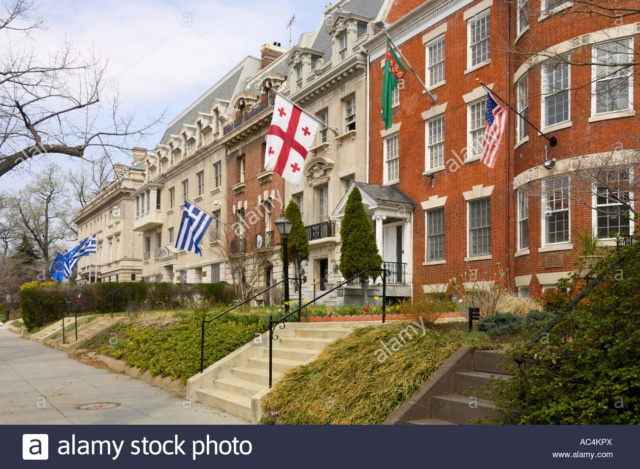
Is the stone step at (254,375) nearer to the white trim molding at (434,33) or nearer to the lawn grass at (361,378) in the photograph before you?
the lawn grass at (361,378)

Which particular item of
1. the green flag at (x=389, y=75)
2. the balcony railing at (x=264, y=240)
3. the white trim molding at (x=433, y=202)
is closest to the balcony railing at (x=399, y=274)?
the white trim molding at (x=433, y=202)

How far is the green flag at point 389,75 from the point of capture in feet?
65.2

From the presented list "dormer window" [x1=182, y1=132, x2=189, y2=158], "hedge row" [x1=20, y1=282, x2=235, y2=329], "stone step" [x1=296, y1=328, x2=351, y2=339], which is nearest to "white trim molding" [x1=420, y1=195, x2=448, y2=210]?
"stone step" [x1=296, y1=328, x2=351, y2=339]

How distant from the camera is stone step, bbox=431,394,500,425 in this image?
6558 millimetres

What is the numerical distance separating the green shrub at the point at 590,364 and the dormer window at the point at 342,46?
2193 centimetres

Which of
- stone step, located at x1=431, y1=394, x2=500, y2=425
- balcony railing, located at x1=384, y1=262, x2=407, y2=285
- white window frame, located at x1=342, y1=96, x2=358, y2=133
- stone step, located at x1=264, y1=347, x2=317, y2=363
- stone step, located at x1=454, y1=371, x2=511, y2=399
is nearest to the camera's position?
stone step, located at x1=431, y1=394, x2=500, y2=425

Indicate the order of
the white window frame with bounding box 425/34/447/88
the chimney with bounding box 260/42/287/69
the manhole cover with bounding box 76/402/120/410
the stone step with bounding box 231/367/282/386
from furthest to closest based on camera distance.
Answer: the chimney with bounding box 260/42/287/69, the white window frame with bounding box 425/34/447/88, the stone step with bounding box 231/367/282/386, the manhole cover with bounding box 76/402/120/410

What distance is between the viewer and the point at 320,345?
1063cm

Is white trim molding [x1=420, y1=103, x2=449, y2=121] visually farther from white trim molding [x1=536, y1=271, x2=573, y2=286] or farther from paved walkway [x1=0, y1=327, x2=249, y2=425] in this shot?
paved walkway [x1=0, y1=327, x2=249, y2=425]

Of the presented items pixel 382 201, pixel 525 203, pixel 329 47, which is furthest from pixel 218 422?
pixel 329 47

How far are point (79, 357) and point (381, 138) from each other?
13.5 m

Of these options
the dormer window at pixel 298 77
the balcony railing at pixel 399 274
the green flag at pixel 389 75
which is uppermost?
the dormer window at pixel 298 77

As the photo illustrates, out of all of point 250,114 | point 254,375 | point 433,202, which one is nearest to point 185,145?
point 250,114

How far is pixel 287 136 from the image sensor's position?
59.7 feet
